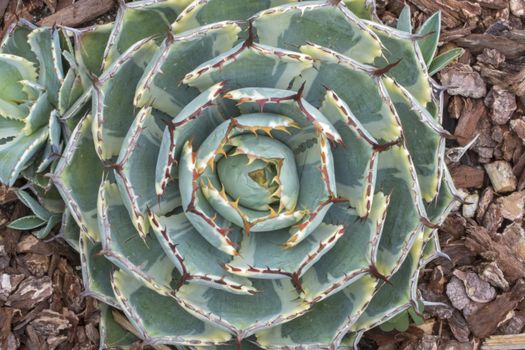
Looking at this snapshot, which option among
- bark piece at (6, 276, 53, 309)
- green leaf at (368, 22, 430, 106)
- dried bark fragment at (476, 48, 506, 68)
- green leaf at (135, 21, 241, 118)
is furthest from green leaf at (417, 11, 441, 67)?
bark piece at (6, 276, 53, 309)

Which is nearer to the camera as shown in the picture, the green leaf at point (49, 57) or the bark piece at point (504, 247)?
the green leaf at point (49, 57)

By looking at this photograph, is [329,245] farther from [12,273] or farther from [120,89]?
[12,273]

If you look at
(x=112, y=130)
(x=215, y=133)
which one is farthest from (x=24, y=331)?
(x=215, y=133)

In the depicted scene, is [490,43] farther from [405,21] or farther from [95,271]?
[95,271]

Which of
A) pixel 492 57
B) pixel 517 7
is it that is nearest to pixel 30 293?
pixel 492 57

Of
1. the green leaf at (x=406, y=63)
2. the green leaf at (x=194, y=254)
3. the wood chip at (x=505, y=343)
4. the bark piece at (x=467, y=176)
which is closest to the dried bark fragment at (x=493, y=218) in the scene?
the bark piece at (x=467, y=176)

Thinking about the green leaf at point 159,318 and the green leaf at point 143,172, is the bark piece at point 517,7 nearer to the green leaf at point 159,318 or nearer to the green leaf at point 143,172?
the green leaf at point 143,172
